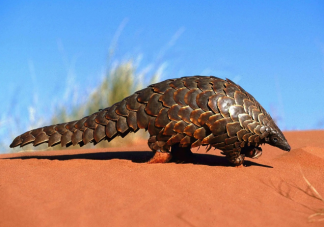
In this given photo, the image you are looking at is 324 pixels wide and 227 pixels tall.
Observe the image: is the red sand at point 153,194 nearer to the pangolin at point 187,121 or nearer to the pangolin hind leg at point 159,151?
the pangolin hind leg at point 159,151

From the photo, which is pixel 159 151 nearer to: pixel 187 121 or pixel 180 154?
pixel 180 154

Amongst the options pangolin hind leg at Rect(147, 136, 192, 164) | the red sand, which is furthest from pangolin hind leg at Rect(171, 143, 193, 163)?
the red sand

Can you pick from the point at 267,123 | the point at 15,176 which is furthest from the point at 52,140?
the point at 267,123

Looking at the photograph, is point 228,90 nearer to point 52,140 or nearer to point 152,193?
point 152,193

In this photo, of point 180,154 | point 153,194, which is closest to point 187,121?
point 180,154

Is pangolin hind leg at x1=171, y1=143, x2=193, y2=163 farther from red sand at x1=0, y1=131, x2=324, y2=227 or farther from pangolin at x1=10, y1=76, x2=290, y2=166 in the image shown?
red sand at x1=0, y1=131, x2=324, y2=227

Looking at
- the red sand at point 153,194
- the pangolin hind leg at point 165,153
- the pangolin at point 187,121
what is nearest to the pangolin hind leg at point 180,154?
the pangolin hind leg at point 165,153
